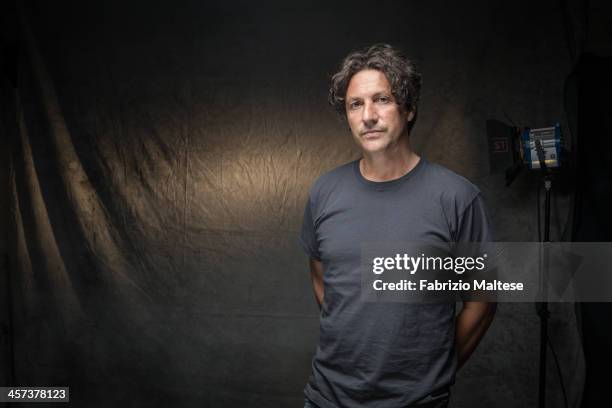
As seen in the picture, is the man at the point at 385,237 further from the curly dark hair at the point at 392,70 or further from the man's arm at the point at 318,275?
the man's arm at the point at 318,275

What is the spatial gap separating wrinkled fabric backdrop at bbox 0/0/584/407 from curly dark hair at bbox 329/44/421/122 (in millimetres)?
1289

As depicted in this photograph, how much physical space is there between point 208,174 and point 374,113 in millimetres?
1732

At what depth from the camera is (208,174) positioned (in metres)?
2.85

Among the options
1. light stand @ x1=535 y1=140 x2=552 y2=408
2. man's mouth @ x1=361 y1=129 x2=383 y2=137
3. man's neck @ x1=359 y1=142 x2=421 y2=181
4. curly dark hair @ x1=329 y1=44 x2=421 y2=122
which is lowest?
light stand @ x1=535 y1=140 x2=552 y2=408

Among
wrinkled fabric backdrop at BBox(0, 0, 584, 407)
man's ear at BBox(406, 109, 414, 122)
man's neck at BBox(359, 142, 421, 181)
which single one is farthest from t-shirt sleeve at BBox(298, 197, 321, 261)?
wrinkled fabric backdrop at BBox(0, 0, 584, 407)

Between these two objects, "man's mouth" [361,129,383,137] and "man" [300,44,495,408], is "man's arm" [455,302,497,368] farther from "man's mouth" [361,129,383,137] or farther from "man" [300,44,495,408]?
"man's mouth" [361,129,383,137]

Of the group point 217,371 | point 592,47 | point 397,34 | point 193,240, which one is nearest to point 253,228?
point 193,240

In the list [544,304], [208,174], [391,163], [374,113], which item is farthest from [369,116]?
[208,174]

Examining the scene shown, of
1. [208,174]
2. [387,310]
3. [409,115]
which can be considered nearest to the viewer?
[387,310]

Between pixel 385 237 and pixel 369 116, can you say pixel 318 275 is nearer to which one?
pixel 385 237

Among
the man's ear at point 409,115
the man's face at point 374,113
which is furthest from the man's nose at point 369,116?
the man's ear at point 409,115

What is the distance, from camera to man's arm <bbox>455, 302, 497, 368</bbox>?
1364mm

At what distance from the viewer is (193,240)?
9.43 feet

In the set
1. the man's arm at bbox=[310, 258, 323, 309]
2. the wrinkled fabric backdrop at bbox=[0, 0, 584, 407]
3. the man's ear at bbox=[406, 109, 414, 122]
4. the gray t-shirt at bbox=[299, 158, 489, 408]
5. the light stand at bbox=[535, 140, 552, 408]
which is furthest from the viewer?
the wrinkled fabric backdrop at bbox=[0, 0, 584, 407]
